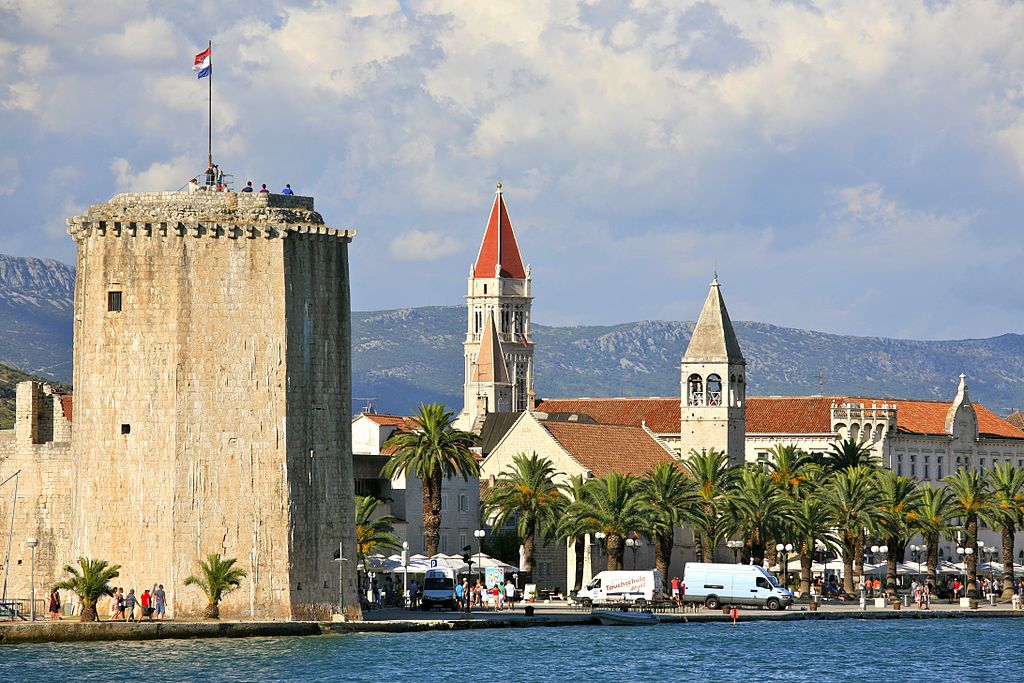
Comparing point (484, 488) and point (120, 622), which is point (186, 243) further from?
point (484, 488)

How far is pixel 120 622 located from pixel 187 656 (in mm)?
2558

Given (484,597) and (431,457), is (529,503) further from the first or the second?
(484,597)

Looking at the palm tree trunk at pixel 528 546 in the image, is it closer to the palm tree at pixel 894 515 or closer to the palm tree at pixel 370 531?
the palm tree at pixel 370 531

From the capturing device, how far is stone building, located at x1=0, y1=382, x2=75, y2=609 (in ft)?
181

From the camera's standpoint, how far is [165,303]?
170 ft

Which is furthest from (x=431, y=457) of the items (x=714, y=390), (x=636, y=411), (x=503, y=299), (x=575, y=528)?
(x=503, y=299)


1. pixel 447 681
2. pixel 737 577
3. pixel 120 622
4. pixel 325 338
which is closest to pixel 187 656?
pixel 120 622

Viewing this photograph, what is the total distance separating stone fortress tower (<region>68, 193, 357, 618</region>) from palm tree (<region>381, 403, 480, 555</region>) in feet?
82.2

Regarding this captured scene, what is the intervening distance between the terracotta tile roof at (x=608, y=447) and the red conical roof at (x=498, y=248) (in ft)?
272

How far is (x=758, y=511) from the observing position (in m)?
85.1

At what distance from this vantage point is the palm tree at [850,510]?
87.9 m

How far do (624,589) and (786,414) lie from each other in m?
61.2

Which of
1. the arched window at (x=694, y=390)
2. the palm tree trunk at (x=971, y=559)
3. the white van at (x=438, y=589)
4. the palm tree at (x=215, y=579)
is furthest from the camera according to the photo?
the arched window at (x=694, y=390)

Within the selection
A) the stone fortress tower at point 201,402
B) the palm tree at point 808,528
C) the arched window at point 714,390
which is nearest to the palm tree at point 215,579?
the stone fortress tower at point 201,402
